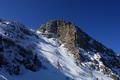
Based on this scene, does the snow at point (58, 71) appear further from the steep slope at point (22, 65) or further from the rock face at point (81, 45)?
the rock face at point (81, 45)

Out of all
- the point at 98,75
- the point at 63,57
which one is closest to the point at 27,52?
the point at 63,57

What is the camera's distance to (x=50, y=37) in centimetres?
10956

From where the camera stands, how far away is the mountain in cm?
5443

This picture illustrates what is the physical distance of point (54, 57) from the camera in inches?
2913

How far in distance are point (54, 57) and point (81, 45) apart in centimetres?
3241

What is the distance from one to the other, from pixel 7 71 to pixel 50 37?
60.5 metres

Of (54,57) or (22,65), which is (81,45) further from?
(22,65)

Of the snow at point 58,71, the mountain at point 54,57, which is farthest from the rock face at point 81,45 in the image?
the snow at point 58,71

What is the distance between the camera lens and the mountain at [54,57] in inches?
2143

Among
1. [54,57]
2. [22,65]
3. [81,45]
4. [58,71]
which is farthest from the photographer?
[81,45]

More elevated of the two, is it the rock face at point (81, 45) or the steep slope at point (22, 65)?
the rock face at point (81, 45)

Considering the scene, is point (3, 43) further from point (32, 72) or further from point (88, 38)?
point (88, 38)

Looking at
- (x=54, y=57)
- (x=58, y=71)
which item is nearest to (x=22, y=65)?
(x=58, y=71)

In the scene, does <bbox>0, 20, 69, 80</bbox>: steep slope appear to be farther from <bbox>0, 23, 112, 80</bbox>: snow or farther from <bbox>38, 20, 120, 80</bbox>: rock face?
<bbox>38, 20, 120, 80</bbox>: rock face
